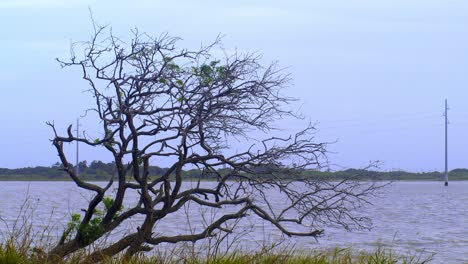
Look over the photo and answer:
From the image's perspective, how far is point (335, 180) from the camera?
39.5ft

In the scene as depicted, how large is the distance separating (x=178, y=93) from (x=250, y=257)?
3.08 metres

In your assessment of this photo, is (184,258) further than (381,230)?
No

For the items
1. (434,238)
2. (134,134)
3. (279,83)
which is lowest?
(434,238)

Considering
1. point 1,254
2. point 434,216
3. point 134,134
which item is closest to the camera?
point 1,254

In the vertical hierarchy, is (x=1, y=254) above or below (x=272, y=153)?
below

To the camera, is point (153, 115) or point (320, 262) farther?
point (153, 115)

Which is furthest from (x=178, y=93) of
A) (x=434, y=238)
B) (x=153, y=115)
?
(x=434, y=238)

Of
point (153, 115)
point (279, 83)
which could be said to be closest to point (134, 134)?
point (153, 115)

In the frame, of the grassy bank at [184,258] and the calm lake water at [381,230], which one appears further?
the calm lake water at [381,230]

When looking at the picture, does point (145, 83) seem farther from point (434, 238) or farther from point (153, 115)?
point (434, 238)

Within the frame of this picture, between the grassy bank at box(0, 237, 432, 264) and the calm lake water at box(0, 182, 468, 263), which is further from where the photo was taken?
the calm lake water at box(0, 182, 468, 263)

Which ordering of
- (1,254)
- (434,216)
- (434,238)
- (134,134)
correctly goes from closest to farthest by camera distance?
(1,254)
(134,134)
(434,238)
(434,216)

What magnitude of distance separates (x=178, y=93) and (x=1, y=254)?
3531mm

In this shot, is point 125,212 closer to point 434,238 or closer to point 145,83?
point 145,83
